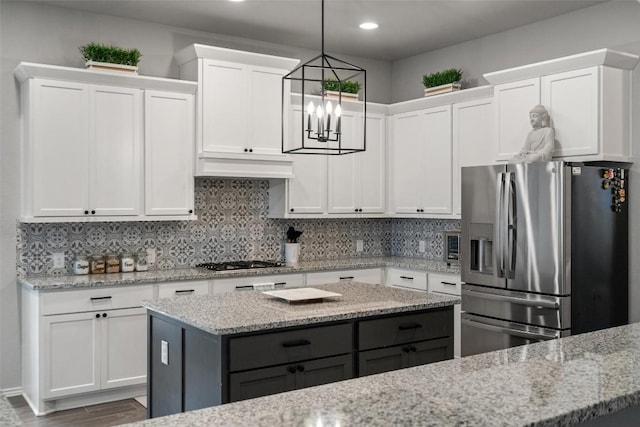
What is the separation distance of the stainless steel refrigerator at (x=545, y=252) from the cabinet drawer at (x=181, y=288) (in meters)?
2.06

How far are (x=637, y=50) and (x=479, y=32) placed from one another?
1.44 m

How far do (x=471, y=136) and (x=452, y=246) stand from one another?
3.23 feet

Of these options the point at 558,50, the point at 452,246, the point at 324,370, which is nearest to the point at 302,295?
the point at 324,370

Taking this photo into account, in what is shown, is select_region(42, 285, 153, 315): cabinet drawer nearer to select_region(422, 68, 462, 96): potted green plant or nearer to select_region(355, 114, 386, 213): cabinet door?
select_region(355, 114, 386, 213): cabinet door

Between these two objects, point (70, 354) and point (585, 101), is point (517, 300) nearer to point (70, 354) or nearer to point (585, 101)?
point (585, 101)

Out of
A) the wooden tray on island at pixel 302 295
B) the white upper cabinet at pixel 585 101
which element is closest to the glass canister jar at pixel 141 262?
the wooden tray on island at pixel 302 295

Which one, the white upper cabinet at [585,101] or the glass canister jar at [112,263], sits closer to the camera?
the white upper cabinet at [585,101]

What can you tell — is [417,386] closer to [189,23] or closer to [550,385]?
[550,385]

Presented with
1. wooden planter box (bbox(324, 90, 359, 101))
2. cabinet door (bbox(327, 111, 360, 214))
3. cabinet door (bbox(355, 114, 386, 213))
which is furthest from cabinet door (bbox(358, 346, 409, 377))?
wooden planter box (bbox(324, 90, 359, 101))

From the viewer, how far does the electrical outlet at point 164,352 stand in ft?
10.4

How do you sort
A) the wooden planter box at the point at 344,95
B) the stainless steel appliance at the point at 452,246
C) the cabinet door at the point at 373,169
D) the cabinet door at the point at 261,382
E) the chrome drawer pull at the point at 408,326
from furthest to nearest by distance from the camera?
the cabinet door at the point at 373,169
the wooden planter box at the point at 344,95
the stainless steel appliance at the point at 452,246
the chrome drawer pull at the point at 408,326
the cabinet door at the point at 261,382

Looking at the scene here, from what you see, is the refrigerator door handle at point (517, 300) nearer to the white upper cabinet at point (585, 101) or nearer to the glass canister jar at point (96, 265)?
the white upper cabinet at point (585, 101)

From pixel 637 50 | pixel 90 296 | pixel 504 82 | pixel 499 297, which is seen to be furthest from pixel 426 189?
pixel 90 296

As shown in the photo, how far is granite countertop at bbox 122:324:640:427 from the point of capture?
53.0 inches
